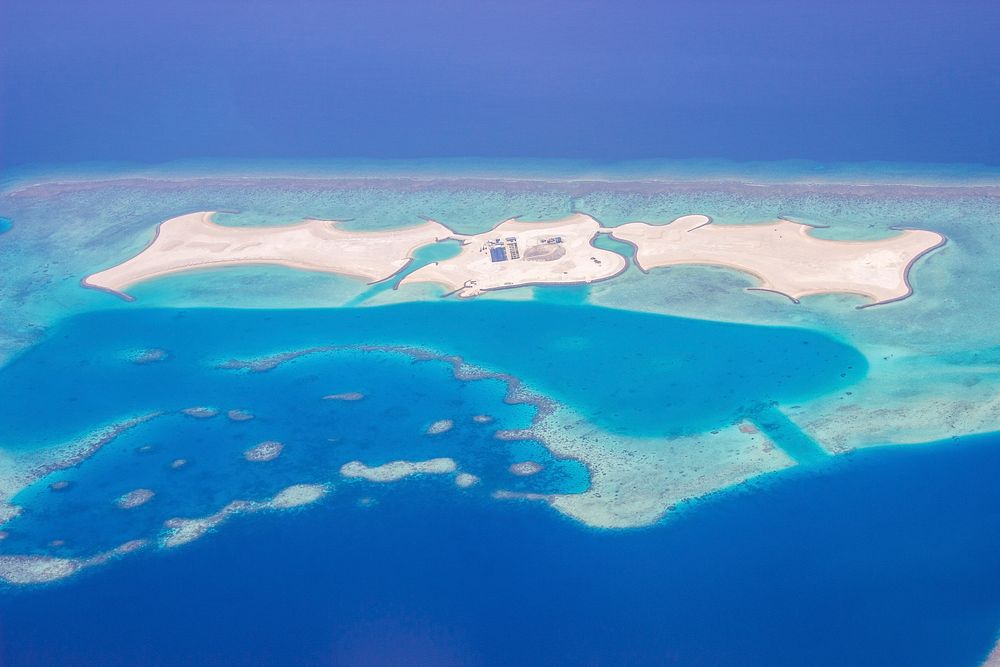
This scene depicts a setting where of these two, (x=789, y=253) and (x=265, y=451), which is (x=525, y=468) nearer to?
(x=265, y=451)

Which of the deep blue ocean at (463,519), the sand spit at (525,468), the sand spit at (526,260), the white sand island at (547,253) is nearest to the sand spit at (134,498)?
the deep blue ocean at (463,519)

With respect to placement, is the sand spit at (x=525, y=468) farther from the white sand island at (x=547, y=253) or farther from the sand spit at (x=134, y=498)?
the sand spit at (x=134, y=498)

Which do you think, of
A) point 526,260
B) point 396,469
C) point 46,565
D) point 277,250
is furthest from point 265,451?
point 526,260

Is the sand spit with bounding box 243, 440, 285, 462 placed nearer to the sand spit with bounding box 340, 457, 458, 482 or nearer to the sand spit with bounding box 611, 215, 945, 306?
the sand spit with bounding box 340, 457, 458, 482

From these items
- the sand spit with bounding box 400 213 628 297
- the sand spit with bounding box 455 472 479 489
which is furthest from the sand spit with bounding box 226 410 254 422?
the sand spit with bounding box 400 213 628 297

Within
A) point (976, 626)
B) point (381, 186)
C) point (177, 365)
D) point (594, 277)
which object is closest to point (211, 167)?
point (381, 186)

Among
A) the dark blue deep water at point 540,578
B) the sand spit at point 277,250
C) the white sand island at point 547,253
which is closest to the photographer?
the dark blue deep water at point 540,578
